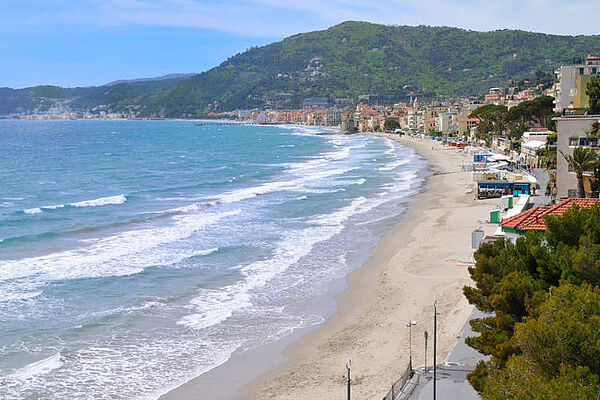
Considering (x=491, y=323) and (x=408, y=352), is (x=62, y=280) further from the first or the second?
(x=491, y=323)

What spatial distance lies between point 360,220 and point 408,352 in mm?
20569

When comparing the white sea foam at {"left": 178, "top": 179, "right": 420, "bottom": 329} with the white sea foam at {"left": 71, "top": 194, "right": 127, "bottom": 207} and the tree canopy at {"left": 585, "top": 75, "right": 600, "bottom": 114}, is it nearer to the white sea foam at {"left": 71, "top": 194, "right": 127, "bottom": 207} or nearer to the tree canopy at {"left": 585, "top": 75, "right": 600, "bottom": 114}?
the tree canopy at {"left": 585, "top": 75, "right": 600, "bottom": 114}

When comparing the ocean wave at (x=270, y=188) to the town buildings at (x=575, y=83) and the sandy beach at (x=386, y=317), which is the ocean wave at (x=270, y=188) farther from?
the town buildings at (x=575, y=83)

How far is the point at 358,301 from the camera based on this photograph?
23672 mm

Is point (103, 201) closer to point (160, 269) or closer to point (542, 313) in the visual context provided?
point (160, 269)

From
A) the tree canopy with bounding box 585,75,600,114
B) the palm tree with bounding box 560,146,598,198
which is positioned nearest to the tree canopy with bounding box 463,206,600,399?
the palm tree with bounding box 560,146,598,198

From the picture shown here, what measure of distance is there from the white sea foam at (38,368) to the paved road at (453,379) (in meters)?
9.62

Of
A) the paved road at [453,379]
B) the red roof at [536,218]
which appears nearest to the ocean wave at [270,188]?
the red roof at [536,218]

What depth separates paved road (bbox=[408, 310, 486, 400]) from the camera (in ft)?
47.3

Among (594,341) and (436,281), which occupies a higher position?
(594,341)

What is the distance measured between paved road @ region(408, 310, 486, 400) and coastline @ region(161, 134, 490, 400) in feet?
2.60

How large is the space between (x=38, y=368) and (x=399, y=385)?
31.5 ft

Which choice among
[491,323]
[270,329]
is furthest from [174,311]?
[491,323]

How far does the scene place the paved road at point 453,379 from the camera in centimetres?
1442
